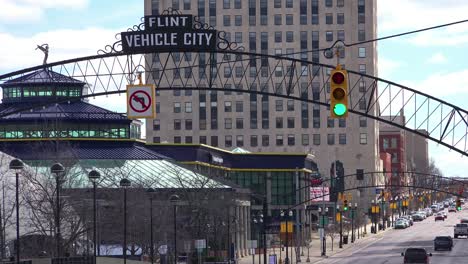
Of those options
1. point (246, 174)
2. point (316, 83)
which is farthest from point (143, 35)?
point (316, 83)

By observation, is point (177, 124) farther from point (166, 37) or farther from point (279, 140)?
point (166, 37)

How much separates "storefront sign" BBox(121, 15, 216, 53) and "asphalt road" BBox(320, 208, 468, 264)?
50.7m

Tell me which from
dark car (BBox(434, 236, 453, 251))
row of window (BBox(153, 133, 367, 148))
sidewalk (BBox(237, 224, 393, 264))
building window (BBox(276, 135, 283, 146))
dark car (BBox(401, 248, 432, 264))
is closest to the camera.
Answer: dark car (BBox(401, 248, 432, 264))

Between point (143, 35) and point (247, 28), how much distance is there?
Answer: 141558 millimetres

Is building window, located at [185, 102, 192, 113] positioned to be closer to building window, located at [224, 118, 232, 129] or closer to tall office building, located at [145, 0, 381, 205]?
tall office building, located at [145, 0, 381, 205]

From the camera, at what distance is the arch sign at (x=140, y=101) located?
45188 mm

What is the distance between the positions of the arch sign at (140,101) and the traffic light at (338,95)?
42.8 feet

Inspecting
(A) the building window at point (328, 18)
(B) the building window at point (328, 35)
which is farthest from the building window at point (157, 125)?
(A) the building window at point (328, 18)

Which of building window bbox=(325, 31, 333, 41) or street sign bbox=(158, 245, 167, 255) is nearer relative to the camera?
street sign bbox=(158, 245, 167, 255)


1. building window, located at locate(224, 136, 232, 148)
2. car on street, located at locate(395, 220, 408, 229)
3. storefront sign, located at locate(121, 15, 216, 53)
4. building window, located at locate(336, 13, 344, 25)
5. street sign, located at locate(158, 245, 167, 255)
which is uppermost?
building window, located at locate(336, 13, 344, 25)

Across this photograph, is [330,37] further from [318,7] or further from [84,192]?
[84,192]

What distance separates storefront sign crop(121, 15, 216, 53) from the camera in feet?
165

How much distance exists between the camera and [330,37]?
191 metres

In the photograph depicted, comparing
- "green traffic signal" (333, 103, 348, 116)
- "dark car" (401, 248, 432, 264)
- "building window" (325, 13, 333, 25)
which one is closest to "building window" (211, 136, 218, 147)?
"building window" (325, 13, 333, 25)
